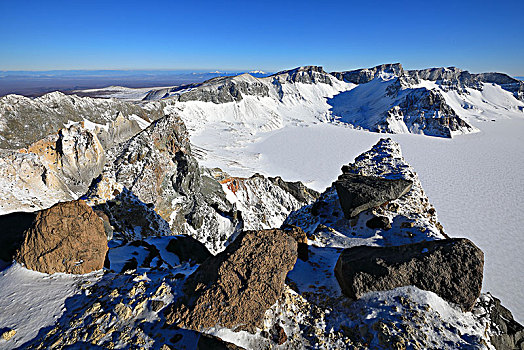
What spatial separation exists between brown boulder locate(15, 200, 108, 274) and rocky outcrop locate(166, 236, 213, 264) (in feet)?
12.8

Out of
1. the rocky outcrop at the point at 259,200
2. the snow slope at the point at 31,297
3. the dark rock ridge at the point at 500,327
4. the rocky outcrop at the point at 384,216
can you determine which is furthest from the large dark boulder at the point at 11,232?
the dark rock ridge at the point at 500,327

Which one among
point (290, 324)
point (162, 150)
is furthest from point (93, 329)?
point (162, 150)

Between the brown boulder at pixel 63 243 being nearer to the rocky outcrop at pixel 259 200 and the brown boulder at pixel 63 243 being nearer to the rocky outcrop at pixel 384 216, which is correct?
the rocky outcrop at pixel 384 216

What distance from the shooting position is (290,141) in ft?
201

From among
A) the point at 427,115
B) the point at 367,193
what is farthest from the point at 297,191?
the point at 427,115

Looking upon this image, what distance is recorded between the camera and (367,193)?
34.2ft

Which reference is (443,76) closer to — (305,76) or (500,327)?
(305,76)

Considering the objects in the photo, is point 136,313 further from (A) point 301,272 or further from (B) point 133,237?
(B) point 133,237

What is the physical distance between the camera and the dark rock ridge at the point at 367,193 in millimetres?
10308

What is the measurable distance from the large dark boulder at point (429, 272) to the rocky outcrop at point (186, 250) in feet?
23.3

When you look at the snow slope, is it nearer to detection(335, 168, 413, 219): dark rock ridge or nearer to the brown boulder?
the brown boulder

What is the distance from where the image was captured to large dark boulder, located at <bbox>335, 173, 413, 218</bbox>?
1031 cm

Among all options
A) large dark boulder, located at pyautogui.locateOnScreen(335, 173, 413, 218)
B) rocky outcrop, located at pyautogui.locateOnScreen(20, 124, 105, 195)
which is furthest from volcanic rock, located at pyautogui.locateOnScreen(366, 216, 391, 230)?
rocky outcrop, located at pyautogui.locateOnScreen(20, 124, 105, 195)

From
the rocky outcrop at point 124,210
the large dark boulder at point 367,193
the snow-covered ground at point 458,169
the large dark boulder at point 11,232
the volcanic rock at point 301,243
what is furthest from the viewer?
the snow-covered ground at point 458,169
